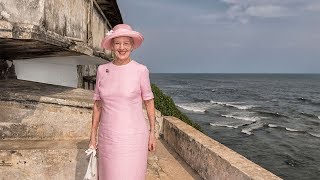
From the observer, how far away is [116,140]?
325 centimetres

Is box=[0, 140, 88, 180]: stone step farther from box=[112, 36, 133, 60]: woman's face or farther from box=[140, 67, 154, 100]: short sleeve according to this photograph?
box=[112, 36, 133, 60]: woman's face

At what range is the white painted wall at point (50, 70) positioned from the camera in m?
7.33

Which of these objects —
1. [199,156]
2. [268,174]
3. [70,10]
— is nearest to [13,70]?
[70,10]

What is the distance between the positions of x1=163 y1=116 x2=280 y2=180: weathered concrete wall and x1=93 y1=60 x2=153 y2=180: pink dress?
1411mm

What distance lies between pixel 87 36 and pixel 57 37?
4.62 metres

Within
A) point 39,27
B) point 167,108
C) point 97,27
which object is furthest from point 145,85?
point 167,108

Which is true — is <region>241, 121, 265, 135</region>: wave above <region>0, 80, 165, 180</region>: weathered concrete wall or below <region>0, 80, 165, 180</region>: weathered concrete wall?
below

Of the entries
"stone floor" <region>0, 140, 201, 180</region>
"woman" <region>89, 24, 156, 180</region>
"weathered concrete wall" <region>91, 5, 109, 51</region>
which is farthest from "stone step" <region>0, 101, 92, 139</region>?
"weathered concrete wall" <region>91, 5, 109, 51</region>

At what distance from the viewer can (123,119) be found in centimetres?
326

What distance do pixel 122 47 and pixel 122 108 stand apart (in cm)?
60

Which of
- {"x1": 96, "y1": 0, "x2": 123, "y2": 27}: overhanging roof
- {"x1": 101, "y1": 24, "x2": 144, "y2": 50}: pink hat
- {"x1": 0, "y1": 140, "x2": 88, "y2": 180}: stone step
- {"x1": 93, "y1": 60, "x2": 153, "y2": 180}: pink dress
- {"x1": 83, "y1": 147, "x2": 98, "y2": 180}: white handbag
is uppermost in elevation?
{"x1": 96, "y1": 0, "x2": 123, "y2": 27}: overhanging roof

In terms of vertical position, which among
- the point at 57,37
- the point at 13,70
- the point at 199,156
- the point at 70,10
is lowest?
the point at 199,156

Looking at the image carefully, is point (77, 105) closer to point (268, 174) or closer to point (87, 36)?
point (268, 174)

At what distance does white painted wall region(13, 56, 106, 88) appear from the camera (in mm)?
7332
